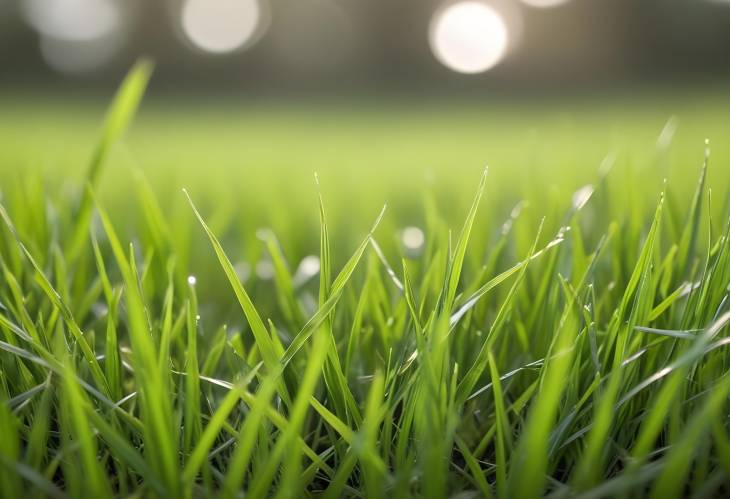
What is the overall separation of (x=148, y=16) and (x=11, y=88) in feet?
10.4

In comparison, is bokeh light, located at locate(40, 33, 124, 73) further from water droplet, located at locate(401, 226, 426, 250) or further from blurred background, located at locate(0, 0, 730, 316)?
water droplet, located at locate(401, 226, 426, 250)

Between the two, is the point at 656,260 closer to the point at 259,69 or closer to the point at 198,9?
the point at 259,69

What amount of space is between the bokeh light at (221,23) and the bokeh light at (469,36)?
419 cm

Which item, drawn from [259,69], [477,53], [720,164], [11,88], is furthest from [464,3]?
[720,164]

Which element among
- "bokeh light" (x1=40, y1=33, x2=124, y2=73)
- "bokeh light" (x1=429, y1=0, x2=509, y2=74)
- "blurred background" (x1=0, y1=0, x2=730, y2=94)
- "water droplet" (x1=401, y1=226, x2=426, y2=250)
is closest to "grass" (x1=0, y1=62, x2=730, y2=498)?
"water droplet" (x1=401, y1=226, x2=426, y2=250)

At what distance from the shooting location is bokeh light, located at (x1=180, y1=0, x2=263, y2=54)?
49.1 ft

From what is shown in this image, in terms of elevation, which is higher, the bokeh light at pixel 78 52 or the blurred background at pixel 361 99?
the blurred background at pixel 361 99

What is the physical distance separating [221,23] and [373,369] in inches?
752

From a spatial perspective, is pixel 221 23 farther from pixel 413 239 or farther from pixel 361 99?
pixel 413 239

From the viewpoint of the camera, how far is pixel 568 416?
1.50 feet

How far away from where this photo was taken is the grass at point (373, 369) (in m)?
0.38

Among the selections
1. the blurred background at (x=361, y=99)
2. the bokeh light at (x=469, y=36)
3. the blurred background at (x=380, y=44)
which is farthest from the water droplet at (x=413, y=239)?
the bokeh light at (x=469, y=36)

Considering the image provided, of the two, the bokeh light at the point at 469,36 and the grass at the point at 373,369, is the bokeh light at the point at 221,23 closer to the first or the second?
the bokeh light at the point at 469,36

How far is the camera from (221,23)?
59.8ft
